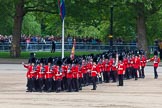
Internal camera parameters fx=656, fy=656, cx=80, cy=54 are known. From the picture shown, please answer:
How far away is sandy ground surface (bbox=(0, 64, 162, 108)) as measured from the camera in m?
22.2

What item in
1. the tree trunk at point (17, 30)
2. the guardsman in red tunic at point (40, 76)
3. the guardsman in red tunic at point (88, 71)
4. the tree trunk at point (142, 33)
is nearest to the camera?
the guardsman in red tunic at point (40, 76)

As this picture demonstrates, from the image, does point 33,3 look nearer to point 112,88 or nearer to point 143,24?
point 143,24

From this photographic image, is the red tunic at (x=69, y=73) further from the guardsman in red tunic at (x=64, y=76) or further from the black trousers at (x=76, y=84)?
A: the black trousers at (x=76, y=84)

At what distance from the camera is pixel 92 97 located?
24922 millimetres

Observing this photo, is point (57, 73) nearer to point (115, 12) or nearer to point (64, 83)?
point (64, 83)

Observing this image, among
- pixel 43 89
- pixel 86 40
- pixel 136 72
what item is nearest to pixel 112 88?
pixel 43 89

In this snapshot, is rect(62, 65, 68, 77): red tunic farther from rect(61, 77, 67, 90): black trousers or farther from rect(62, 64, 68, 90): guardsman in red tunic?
rect(61, 77, 67, 90): black trousers

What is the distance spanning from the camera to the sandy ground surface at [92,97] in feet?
72.9

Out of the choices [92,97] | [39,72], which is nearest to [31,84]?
[39,72]

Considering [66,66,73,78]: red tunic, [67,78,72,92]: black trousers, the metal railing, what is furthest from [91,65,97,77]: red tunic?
the metal railing

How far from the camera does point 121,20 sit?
180 ft

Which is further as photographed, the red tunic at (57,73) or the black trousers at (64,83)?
the black trousers at (64,83)

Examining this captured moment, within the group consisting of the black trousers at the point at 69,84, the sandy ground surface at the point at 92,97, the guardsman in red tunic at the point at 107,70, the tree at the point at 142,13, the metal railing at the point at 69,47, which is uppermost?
the tree at the point at 142,13

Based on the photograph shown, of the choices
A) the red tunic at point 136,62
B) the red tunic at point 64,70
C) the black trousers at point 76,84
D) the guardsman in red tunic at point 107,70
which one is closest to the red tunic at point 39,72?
the red tunic at point 64,70
